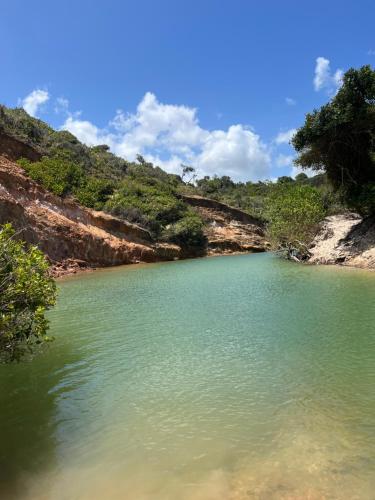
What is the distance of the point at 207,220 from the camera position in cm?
5862

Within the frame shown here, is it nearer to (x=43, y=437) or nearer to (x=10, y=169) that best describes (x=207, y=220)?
(x=10, y=169)

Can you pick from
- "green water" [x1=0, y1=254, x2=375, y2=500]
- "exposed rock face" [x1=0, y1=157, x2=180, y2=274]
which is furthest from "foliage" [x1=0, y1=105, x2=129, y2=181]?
"green water" [x1=0, y1=254, x2=375, y2=500]

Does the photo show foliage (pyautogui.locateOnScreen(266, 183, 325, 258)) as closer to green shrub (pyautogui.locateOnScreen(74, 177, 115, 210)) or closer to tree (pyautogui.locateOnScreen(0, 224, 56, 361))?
green shrub (pyautogui.locateOnScreen(74, 177, 115, 210))

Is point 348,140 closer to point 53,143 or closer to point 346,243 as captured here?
point 346,243

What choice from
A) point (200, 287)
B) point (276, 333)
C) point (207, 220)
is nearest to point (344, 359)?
point (276, 333)

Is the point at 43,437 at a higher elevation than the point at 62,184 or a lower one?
lower

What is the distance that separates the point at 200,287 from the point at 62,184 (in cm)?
2297

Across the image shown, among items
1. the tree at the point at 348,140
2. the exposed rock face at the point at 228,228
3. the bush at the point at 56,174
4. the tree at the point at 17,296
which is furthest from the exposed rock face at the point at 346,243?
the bush at the point at 56,174

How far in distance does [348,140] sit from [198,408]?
26.4 meters

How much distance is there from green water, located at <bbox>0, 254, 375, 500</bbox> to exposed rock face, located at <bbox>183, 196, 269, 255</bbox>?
3959 cm

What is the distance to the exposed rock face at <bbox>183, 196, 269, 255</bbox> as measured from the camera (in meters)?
54.8

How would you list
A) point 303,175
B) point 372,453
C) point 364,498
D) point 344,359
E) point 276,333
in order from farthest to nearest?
point 303,175, point 276,333, point 344,359, point 372,453, point 364,498

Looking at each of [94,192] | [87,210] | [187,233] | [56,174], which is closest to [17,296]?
[87,210]

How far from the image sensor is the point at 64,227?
35156 millimetres
